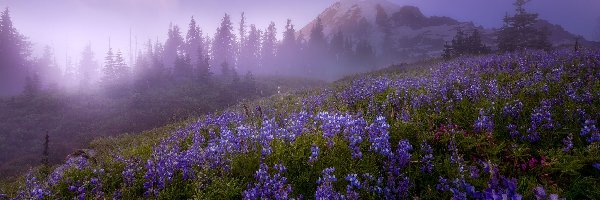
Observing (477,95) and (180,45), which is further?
(180,45)

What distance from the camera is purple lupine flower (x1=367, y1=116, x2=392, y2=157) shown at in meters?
4.74

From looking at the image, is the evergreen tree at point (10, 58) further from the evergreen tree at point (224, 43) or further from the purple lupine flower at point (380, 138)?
the purple lupine flower at point (380, 138)

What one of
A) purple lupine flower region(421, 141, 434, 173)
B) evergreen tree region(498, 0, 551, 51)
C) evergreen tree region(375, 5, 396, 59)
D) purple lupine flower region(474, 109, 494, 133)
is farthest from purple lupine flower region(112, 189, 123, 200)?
evergreen tree region(375, 5, 396, 59)

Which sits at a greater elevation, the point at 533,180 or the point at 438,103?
the point at 438,103

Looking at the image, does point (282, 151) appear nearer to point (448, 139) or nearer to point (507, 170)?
point (448, 139)

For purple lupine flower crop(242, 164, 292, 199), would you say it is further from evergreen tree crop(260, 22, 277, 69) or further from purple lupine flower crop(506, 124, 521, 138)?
evergreen tree crop(260, 22, 277, 69)

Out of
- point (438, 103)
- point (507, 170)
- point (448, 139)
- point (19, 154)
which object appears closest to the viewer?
point (507, 170)

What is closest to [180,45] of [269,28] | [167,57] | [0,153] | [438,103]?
[167,57]

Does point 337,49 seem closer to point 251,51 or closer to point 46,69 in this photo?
point 251,51

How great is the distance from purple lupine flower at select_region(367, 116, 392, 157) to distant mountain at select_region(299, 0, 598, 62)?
85.6 meters

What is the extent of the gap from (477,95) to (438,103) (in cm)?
85

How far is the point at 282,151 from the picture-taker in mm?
5059

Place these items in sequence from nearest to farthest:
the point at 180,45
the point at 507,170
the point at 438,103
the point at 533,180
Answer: the point at 533,180
the point at 507,170
the point at 438,103
the point at 180,45

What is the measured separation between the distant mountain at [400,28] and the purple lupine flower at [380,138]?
281 ft
